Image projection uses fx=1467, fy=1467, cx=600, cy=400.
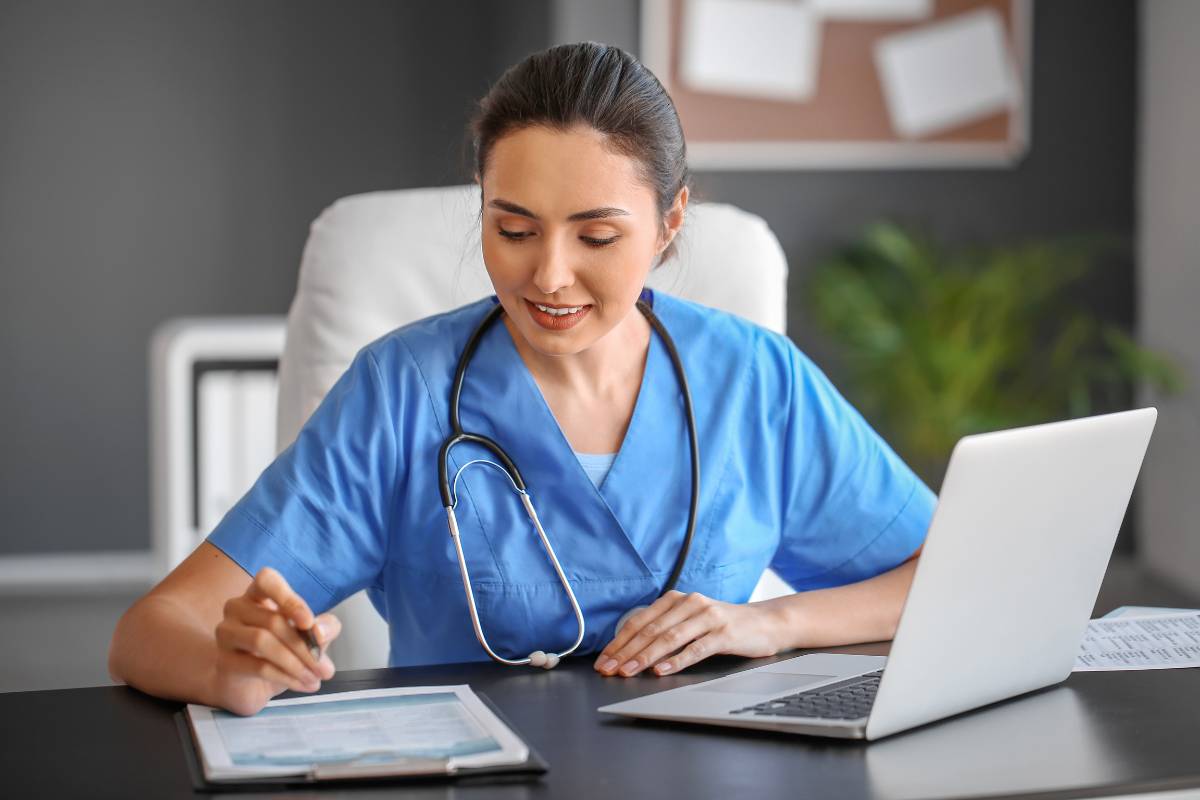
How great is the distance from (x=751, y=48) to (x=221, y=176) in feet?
4.70

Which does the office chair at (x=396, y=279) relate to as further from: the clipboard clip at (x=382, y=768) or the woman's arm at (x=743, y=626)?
the clipboard clip at (x=382, y=768)

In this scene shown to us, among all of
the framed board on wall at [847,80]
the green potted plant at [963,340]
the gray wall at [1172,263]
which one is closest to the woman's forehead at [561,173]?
the green potted plant at [963,340]

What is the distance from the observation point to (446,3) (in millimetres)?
3912

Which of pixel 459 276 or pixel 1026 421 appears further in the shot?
pixel 1026 421

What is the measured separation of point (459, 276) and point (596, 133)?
1.41ft

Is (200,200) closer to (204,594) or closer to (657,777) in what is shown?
(204,594)

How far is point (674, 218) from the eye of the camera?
56.7 inches

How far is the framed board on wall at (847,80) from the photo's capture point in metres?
3.62

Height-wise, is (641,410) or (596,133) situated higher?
(596,133)

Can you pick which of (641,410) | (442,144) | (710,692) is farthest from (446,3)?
(710,692)

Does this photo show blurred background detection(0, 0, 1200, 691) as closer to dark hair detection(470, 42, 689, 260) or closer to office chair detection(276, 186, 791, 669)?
office chair detection(276, 186, 791, 669)

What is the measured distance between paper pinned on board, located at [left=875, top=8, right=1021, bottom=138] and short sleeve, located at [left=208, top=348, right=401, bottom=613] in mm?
2609

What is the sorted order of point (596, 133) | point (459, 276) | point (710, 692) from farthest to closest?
point (459, 276) < point (596, 133) < point (710, 692)

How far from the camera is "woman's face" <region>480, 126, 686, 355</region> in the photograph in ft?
4.16
